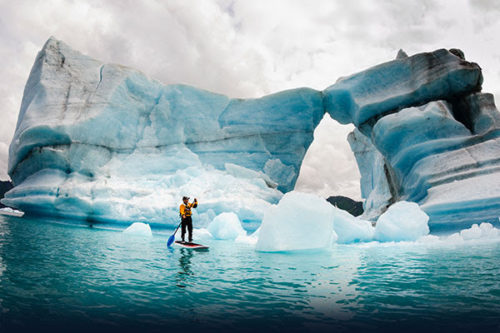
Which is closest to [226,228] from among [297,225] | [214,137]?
[297,225]

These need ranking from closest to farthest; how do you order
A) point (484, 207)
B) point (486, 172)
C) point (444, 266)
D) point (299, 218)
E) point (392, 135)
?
point (444, 266)
point (299, 218)
point (484, 207)
point (486, 172)
point (392, 135)

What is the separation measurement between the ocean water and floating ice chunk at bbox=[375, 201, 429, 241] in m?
4.49

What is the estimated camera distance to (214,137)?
49.3ft

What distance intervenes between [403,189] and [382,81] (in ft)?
15.3

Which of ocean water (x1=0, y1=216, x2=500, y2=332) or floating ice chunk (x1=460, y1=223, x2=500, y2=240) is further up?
floating ice chunk (x1=460, y1=223, x2=500, y2=240)

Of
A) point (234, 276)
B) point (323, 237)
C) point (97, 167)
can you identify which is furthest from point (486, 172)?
point (97, 167)

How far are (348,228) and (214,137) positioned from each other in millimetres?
8286

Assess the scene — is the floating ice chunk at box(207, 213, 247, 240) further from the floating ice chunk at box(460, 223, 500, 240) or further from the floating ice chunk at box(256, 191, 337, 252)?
the floating ice chunk at box(460, 223, 500, 240)

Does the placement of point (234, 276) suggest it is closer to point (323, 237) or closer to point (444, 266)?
point (444, 266)

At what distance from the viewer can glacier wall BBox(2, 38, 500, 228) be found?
36.1 ft

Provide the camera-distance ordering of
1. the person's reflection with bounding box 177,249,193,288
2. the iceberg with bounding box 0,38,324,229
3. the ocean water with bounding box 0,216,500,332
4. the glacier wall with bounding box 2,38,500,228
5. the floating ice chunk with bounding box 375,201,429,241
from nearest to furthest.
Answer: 1. the ocean water with bounding box 0,216,500,332
2. the person's reflection with bounding box 177,249,193,288
3. the floating ice chunk with bounding box 375,201,429,241
4. the glacier wall with bounding box 2,38,500,228
5. the iceberg with bounding box 0,38,324,229

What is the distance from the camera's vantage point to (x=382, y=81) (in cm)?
1331

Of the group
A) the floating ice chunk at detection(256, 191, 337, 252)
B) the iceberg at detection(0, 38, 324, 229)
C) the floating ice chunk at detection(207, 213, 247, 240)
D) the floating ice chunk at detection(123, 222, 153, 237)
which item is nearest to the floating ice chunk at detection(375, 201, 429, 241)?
the floating ice chunk at detection(256, 191, 337, 252)

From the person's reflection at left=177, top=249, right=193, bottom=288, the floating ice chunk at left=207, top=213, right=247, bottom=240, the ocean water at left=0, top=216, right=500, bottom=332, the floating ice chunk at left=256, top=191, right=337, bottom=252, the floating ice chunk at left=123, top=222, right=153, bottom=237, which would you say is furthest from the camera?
the floating ice chunk at left=207, top=213, right=247, bottom=240
